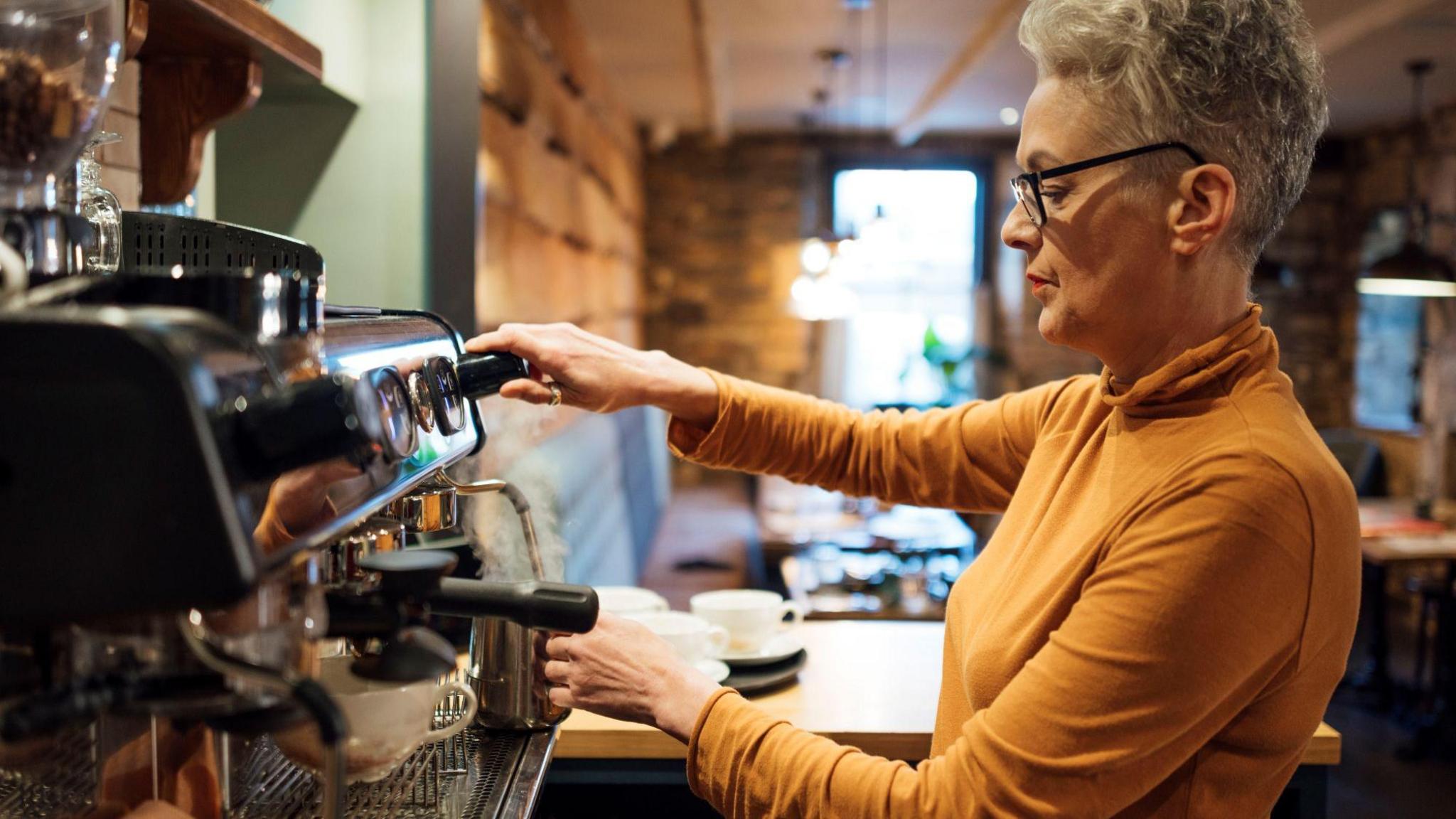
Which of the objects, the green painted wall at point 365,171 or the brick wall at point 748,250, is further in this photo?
the brick wall at point 748,250

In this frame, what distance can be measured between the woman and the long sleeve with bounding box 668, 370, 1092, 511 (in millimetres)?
305

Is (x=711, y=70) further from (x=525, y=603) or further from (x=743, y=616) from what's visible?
(x=525, y=603)

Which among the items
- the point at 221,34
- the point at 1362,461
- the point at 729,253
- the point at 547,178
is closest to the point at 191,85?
the point at 221,34

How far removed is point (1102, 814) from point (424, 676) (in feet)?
1.98

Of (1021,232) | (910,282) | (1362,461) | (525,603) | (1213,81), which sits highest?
(910,282)

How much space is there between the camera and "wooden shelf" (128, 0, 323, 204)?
1342 millimetres

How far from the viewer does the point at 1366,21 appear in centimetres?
436

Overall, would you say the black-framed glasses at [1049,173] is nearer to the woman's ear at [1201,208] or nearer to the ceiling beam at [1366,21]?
the woman's ear at [1201,208]

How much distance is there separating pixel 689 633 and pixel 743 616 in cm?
15

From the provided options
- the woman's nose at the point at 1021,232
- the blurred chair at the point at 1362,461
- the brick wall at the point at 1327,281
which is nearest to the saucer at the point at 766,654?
the woman's nose at the point at 1021,232

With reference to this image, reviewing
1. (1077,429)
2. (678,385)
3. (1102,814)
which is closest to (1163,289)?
(1077,429)

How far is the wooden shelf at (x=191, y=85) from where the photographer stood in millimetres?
1342

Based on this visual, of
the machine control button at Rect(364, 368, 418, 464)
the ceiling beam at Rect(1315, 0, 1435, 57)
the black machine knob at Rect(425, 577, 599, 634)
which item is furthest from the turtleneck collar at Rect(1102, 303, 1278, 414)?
the ceiling beam at Rect(1315, 0, 1435, 57)

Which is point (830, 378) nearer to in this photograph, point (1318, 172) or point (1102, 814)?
point (1318, 172)
